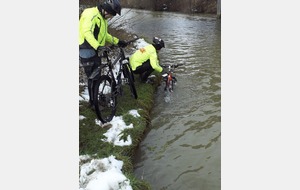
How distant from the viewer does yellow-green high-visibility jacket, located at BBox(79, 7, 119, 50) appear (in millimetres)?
5742

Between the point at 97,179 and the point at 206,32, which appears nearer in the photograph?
the point at 97,179

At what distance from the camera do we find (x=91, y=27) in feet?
18.9

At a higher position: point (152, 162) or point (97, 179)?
point (97, 179)

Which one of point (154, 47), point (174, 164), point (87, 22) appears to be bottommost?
point (174, 164)

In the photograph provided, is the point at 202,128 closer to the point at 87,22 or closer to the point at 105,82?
the point at 105,82

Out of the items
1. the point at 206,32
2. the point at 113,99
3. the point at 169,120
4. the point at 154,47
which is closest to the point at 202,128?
the point at 169,120

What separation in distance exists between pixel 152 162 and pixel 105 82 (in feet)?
5.72

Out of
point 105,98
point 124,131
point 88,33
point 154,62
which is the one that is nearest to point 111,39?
point 88,33

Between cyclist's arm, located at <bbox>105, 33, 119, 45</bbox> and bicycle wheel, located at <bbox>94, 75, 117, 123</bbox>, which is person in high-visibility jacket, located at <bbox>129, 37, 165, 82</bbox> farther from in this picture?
bicycle wheel, located at <bbox>94, 75, 117, 123</bbox>

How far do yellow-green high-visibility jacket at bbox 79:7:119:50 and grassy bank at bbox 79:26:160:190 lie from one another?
1.44 metres

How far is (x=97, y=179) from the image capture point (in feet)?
14.8

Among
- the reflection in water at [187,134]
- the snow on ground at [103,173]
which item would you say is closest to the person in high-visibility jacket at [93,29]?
the snow on ground at [103,173]

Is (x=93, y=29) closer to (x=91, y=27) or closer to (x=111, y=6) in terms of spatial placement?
(x=91, y=27)

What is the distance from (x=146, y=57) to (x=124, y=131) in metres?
2.76
